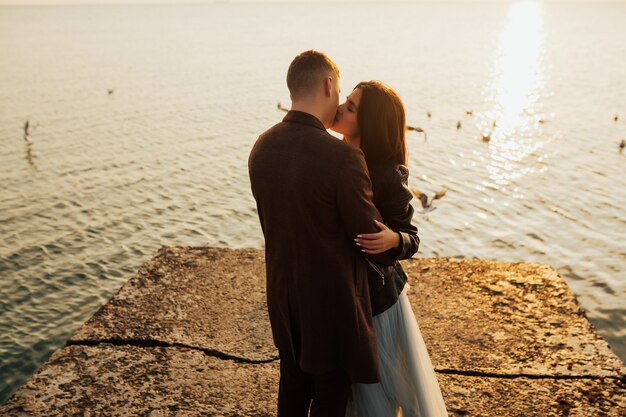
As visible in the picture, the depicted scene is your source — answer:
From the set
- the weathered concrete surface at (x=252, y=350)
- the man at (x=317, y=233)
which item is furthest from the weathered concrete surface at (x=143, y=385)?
the man at (x=317, y=233)

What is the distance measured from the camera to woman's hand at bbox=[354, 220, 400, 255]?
9.36ft

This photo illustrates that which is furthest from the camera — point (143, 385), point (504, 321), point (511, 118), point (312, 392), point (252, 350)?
point (511, 118)

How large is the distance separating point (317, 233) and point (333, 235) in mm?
90

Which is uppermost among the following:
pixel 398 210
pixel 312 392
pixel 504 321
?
pixel 398 210

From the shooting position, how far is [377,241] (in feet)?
9.39

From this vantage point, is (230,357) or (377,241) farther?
(230,357)

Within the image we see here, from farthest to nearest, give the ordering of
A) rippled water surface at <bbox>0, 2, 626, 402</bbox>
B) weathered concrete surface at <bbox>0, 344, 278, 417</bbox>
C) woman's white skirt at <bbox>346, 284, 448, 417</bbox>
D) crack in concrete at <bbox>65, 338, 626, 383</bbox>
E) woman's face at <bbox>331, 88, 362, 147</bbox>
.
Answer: rippled water surface at <bbox>0, 2, 626, 402</bbox> < crack in concrete at <bbox>65, 338, 626, 383</bbox> < weathered concrete surface at <bbox>0, 344, 278, 417</bbox> < woman's white skirt at <bbox>346, 284, 448, 417</bbox> < woman's face at <bbox>331, 88, 362, 147</bbox>

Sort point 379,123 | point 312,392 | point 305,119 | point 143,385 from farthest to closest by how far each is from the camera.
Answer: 1. point 143,385
2. point 312,392
3. point 379,123
4. point 305,119

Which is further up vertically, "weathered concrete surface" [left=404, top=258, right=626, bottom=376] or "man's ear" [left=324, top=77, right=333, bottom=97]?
"man's ear" [left=324, top=77, right=333, bottom=97]

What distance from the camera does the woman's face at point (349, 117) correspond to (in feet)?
10.4

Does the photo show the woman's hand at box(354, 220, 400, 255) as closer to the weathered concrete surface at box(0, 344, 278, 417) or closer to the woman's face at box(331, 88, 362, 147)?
the woman's face at box(331, 88, 362, 147)

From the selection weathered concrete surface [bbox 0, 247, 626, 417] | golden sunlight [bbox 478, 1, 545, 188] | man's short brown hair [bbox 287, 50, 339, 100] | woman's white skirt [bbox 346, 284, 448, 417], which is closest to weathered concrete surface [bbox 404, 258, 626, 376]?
weathered concrete surface [bbox 0, 247, 626, 417]

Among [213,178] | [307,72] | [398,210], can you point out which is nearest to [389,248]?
[398,210]

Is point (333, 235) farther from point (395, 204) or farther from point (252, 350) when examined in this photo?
point (252, 350)
